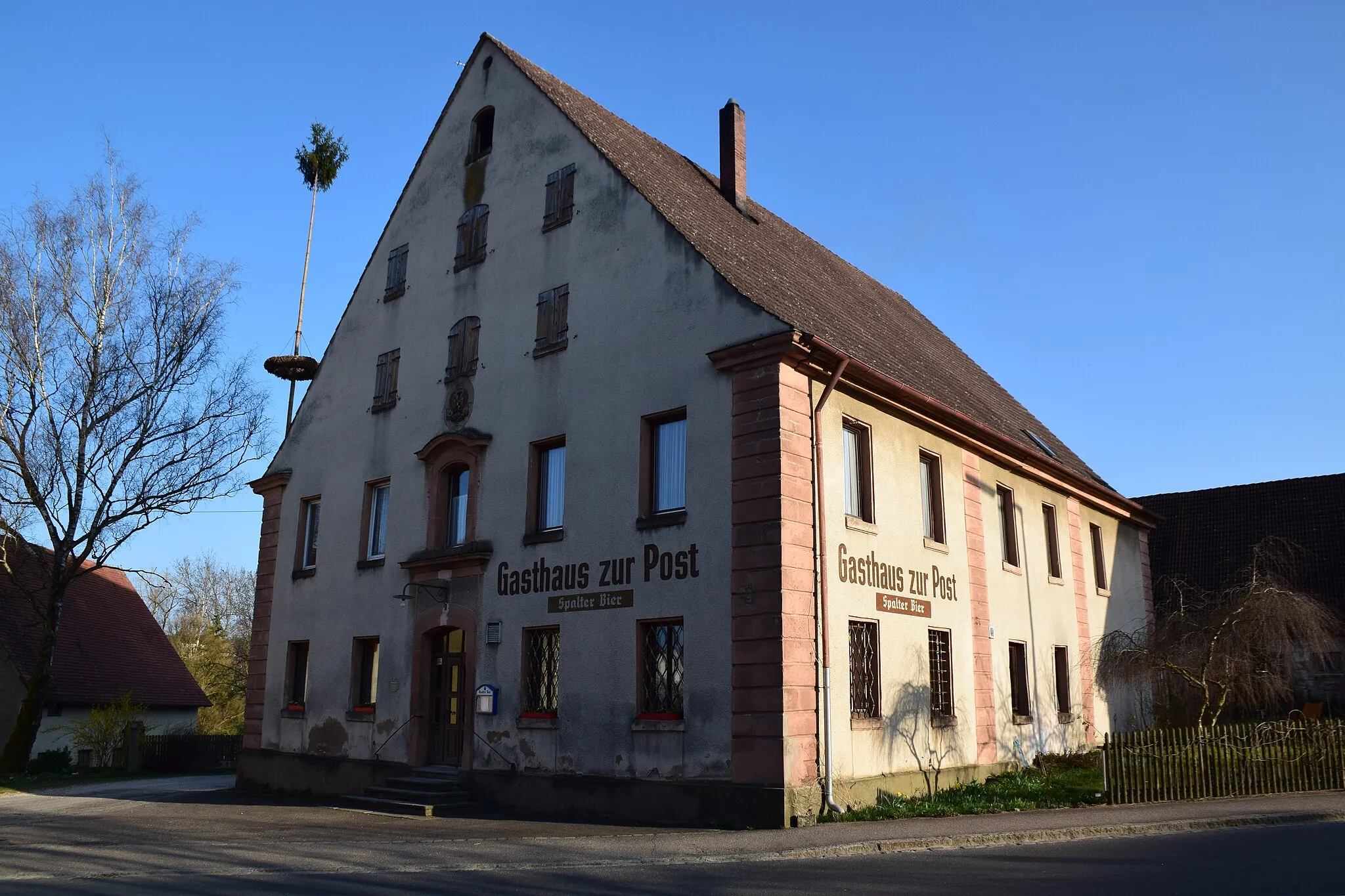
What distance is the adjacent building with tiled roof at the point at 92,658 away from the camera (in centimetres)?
3025

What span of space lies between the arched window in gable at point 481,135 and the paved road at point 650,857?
492 inches

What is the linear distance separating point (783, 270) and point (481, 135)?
22.4ft

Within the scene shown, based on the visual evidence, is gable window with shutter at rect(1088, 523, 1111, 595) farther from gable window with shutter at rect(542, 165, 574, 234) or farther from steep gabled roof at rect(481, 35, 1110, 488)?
gable window with shutter at rect(542, 165, 574, 234)

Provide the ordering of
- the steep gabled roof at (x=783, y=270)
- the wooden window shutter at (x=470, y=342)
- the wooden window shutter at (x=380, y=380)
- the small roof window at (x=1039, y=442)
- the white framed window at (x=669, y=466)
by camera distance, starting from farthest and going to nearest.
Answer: the small roof window at (x=1039, y=442)
the wooden window shutter at (x=380, y=380)
the wooden window shutter at (x=470, y=342)
the steep gabled roof at (x=783, y=270)
the white framed window at (x=669, y=466)

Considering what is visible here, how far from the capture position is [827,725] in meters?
14.1

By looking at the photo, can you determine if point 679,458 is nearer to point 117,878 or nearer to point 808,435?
point 808,435

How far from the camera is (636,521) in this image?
1580cm

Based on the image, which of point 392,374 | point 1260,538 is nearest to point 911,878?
point 392,374

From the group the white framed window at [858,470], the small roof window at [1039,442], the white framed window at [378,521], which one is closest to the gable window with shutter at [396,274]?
the white framed window at [378,521]

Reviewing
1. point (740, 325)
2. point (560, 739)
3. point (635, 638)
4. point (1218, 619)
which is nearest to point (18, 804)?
point (560, 739)

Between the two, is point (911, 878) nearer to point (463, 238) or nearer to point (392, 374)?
point (463, 238)

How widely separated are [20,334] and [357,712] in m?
14.3

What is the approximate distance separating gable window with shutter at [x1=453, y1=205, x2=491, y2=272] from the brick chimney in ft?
15.9

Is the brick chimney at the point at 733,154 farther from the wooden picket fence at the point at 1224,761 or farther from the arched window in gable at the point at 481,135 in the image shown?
the wooden picket fence at the point at 1224,761
